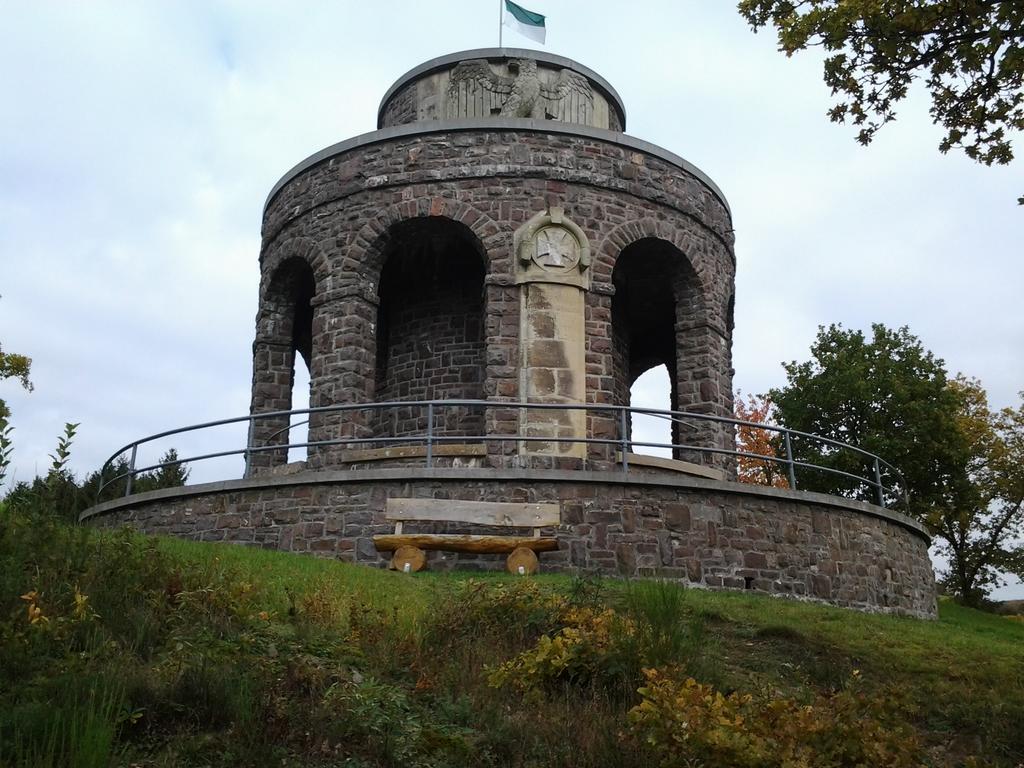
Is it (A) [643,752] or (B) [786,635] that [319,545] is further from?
(A) [643,752]

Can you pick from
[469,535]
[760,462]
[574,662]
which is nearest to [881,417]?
[760,462]

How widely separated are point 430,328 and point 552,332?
3.06 m

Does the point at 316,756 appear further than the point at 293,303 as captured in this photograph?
No

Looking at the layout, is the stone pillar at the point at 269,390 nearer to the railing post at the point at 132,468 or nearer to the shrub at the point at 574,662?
the railing post at the point at 132,468

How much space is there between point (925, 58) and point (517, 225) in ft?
23.7

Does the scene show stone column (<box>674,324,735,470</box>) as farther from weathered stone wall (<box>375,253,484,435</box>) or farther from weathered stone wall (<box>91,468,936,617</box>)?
weathered stone wall (<box>375,253,484,435</box>)

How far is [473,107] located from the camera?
18766 millimetres

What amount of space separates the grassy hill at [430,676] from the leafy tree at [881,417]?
732 inches

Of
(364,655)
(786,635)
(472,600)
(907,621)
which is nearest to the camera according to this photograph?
(364,655)

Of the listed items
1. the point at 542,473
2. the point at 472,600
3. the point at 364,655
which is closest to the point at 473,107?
the point at 542,473

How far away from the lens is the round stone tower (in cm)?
1294

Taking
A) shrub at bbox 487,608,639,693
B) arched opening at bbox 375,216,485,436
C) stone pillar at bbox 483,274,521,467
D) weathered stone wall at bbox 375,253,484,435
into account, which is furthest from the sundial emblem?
shrub at bbox 487,608,639,693

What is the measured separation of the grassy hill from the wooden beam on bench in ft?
7.04

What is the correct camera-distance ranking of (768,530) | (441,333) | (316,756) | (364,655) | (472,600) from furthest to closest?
(441,333) → (768,530) → (472,600) → (364,655) → (316,756)
